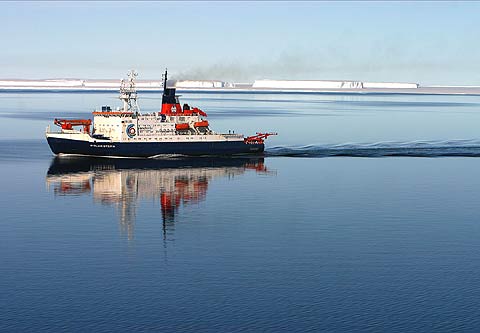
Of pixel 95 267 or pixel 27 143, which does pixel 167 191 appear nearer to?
pixel 95 267

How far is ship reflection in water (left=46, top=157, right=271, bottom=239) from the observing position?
72625 millimetres

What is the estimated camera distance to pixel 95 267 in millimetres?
49062

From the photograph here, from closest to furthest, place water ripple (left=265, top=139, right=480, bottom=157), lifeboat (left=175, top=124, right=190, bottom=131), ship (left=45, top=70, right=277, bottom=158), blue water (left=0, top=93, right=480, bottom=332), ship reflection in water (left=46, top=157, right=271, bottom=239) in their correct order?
blue water (left=0, top=93, right=480, bottom=332)
ship reflection in water (left=46, top=157, right=271, bottom=239)
ship (left=45, top=70, right=277, bottom=158)
lifeboat (left=175, top=124, right=190, bottom=131)
water ripple (left=265, top=139, right=480, bottom=157)

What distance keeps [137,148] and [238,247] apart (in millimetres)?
53854

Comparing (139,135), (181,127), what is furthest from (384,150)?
(139,135)

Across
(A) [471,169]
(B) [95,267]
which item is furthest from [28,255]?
(A) [471,169]

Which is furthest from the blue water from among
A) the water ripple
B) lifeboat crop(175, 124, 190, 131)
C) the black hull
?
the water ripple

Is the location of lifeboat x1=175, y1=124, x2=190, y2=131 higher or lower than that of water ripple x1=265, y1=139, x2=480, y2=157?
higher

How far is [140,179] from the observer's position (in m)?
87.8

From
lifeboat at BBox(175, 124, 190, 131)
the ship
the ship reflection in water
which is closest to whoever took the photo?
the ship reflection in water

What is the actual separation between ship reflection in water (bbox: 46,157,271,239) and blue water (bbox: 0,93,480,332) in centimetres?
25

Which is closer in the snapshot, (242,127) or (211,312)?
(211,312)

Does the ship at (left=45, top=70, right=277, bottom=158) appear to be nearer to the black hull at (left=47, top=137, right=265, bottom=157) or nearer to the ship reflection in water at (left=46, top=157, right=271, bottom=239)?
the black hull at (left=47, top=137, right=265, bottom=157)

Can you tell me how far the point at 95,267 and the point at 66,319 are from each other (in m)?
9.41
